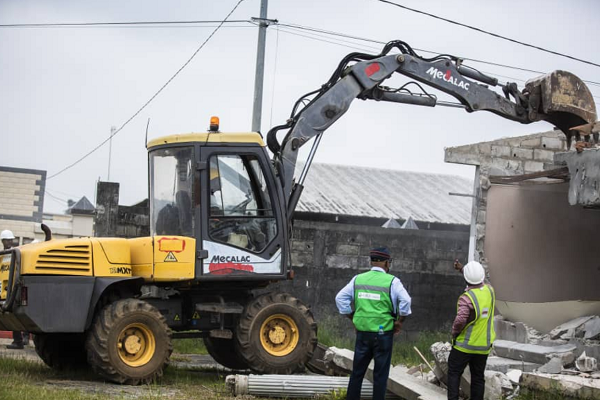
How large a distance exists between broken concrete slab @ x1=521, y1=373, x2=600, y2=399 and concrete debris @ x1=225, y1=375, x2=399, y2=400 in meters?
1.51

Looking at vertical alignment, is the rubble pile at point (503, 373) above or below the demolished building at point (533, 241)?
below

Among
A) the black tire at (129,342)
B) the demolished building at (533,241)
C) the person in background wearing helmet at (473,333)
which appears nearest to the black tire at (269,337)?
the black tire at (129,342)

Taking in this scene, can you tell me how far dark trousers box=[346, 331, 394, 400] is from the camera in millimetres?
8859

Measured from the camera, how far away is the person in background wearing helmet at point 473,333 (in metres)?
8.72

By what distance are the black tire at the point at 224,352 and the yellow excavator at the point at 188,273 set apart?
0.7 inches

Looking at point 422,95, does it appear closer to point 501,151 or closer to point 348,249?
point 501,151

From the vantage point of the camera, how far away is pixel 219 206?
1120cm

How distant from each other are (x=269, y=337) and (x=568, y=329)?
13.6ft

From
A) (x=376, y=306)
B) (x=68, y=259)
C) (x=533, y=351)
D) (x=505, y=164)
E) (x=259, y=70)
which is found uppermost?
(x=259, y=70)

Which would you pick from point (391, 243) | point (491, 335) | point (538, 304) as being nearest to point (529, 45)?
point (391, 243)

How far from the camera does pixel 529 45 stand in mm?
17641

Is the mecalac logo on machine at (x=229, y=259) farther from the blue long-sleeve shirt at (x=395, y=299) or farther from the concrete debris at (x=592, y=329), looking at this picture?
the concrete debris at (x=592, y=329)

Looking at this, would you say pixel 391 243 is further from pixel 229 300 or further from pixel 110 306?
pixel 110 306

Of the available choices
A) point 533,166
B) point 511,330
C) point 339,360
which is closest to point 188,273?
point 339,360
